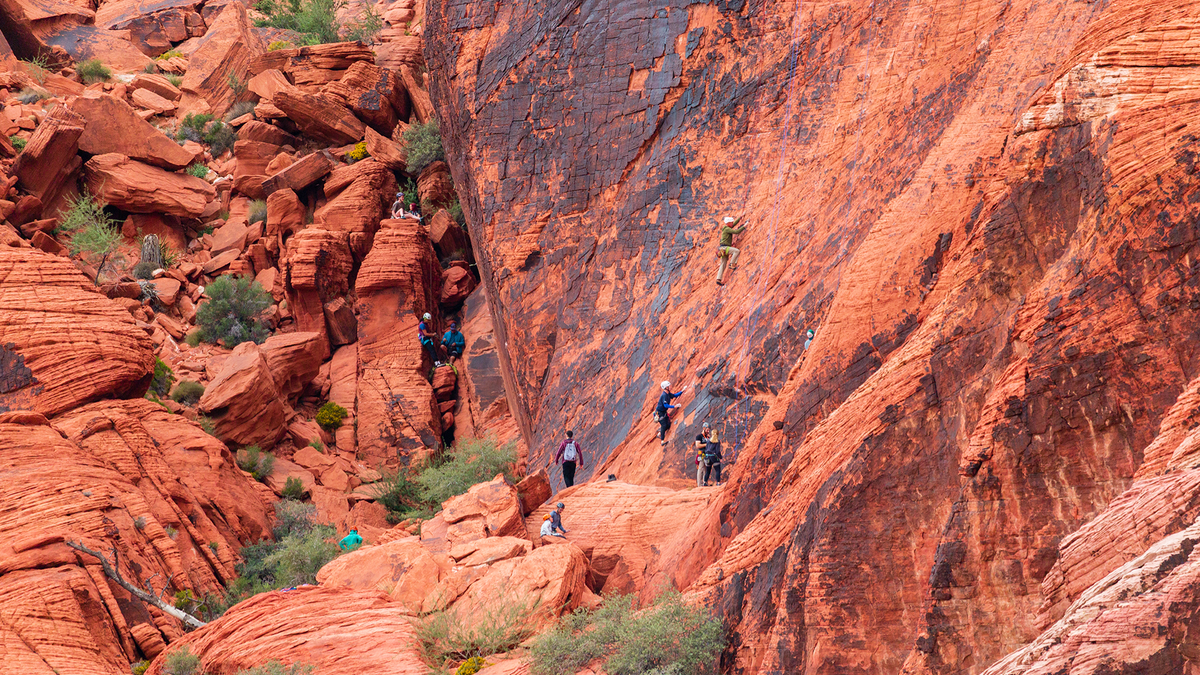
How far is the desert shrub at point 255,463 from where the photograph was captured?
25.6m

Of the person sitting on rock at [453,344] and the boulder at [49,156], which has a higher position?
the boulder at [49,156]

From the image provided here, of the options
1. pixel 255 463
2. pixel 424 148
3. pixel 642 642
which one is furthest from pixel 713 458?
pixel 424 148

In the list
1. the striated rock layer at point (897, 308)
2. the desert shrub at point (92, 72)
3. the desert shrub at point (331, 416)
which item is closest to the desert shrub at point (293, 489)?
the desert shrub at point (331, 416)

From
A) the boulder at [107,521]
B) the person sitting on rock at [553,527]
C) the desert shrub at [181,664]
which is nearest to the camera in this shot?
the desert shrub at [181,664]

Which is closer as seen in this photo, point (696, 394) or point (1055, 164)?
point (1055, 164)

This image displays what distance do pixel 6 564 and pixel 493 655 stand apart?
8.33 m

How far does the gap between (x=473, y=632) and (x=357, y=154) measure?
1074 inches

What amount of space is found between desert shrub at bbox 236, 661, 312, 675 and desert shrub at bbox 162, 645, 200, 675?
3.76ft

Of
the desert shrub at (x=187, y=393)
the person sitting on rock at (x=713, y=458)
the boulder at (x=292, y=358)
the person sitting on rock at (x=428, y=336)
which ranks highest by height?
the person sitting on rock at (x=428, y=336)

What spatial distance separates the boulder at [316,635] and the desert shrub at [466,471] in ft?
33.7

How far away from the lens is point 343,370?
3100cm

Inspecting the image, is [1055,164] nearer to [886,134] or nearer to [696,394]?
[886,134]

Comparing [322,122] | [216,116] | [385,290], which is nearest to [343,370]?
[385,290]

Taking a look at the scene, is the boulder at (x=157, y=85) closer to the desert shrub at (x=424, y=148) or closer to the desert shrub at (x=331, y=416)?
the desert shrub at (x=424, y=148)
